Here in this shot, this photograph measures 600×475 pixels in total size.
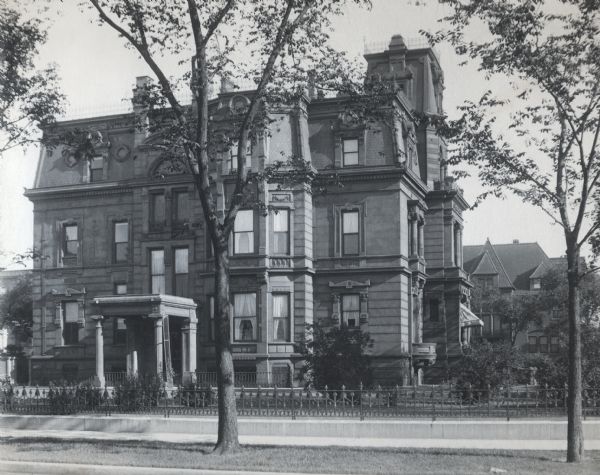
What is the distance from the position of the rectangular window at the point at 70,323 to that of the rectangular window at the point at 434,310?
59.9 feet

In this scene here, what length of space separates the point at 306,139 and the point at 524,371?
14.6 m

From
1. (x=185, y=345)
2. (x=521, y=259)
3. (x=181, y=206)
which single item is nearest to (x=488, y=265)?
(x=521, y=259)

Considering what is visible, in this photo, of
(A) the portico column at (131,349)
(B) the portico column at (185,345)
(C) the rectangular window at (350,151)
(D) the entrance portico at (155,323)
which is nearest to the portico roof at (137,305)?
(D) the entrance portico at (155,323)

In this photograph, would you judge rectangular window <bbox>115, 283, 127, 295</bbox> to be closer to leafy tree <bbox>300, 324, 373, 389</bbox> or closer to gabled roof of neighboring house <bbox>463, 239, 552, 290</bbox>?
leafy tree <bbox>300, 324, 373, 389</bbox>

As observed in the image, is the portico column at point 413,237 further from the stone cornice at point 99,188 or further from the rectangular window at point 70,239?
the rectangular window at point 70,239

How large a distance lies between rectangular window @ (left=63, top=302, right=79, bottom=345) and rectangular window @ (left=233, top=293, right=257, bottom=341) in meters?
9.48

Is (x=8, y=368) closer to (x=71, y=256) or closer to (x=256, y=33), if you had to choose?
(x=71, y=256)

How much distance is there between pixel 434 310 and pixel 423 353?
211 inches

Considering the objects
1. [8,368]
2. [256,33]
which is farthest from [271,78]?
[8,368]

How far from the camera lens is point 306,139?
1359 inches

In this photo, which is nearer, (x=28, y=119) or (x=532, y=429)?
(x=532, y=429)

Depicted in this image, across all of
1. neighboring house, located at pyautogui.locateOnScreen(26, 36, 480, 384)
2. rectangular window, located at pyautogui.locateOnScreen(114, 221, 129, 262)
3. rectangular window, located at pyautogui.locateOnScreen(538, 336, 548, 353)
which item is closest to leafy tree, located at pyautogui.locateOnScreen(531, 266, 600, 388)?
neighboring house, located at pyautogui.locateOnScreen(26, 36, 480, 384)

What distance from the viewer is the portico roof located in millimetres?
30891

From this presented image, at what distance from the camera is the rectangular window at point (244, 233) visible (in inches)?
1326
